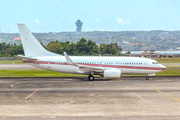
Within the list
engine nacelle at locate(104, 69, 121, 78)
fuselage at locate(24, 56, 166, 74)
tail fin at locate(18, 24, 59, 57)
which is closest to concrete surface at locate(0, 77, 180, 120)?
engine nacelle at locate(104, 69, 121, 78)

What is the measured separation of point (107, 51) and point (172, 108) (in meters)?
72.7

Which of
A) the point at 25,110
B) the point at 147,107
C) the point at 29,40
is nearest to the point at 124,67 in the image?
the point at 29,40

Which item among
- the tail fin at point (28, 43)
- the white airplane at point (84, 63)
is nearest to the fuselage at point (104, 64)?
the white airplane at point (84, 63)

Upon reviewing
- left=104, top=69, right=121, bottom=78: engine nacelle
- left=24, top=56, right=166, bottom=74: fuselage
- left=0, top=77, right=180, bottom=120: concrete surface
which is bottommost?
left=0, top=77, right=180, bottom=120: concrete surface

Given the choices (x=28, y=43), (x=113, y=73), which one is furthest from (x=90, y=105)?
(x=28, y=43)

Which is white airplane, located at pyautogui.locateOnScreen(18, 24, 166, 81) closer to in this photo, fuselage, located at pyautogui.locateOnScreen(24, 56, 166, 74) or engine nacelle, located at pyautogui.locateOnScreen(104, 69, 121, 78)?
fuselage, located at pyautogui.locateOnScreen(24, 56, 166, 74)

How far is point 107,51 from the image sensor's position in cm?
8956

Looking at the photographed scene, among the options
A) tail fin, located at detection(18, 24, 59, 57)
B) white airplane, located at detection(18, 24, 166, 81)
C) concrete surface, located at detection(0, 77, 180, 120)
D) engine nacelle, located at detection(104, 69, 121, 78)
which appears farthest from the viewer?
tail fin, located at detection(18, 24, 59, 57)

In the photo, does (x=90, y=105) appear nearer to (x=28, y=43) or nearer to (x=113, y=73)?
(x=113, y=73)

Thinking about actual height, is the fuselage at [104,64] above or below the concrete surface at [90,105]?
above

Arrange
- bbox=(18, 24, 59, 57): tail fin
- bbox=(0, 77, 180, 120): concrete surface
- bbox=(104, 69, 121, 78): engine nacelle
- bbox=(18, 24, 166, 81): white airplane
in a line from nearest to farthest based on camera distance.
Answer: bbox=(0, 77, 180, 120): concrete surface
bbox=(104, 69, 121, 78): engine nacelle
bbox=(18, 24, 166, 81): white airplane
bbox=(18, 24, 59, 57): tail fin

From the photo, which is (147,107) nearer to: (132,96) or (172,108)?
(172,108)

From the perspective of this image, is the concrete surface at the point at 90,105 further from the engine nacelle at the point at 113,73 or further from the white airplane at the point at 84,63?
the white airplane at the point at 84,63

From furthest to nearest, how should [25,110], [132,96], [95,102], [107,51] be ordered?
[107,51]
[132,96]
[95,102]
[25,110]
